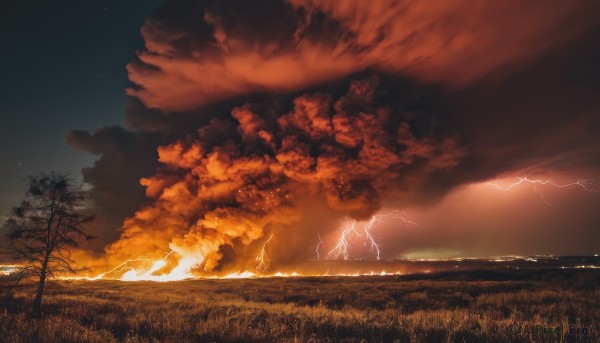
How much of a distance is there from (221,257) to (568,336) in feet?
229

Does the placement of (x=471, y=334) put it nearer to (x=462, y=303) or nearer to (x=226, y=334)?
(x=226, y=334)

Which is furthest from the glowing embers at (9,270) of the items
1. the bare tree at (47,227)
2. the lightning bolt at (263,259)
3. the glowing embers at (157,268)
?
the lightning bolt at (263,259)

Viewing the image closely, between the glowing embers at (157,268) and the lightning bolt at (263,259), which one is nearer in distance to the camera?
the glowing embers at (157,268)

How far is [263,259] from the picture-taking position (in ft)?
260

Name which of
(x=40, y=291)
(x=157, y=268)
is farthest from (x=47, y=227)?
(x=157, y=268)

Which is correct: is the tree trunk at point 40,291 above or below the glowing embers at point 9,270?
below

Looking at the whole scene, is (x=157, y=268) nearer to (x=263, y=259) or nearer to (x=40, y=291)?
(x=263, y=259)

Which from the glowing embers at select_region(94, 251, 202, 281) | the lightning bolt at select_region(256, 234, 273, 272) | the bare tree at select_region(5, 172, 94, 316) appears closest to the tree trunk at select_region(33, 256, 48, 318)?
the bare tree at select_region(5, 172, 94, 316)

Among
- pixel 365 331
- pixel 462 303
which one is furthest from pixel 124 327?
pixel 462 303

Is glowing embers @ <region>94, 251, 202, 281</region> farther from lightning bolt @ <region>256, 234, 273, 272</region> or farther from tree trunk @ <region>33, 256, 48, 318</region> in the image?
tree trunk @ <region>33, 256, 48, 318</region>

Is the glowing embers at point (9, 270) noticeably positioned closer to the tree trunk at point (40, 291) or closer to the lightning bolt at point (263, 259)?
the tree trunk at point (40, 291)

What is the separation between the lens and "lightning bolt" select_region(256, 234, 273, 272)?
Result: 76688 mm

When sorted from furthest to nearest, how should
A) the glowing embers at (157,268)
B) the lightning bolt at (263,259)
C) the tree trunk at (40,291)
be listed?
1. the lightning bolt at (263,259)
2. the glowing embers at (157,268)
3. the tree trunk at (40,291)

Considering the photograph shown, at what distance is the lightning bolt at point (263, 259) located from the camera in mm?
76688
